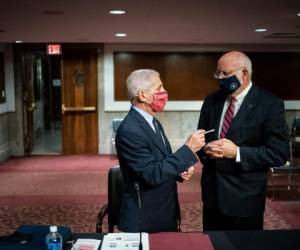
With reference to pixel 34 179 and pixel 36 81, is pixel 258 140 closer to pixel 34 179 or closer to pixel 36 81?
pixel 34 179

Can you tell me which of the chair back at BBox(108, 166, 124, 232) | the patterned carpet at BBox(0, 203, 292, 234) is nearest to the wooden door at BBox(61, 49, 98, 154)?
the patterned carpet at BBox(0, 203, 292, 234)

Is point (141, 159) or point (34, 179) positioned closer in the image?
point (141, 159)

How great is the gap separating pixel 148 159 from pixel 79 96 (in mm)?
7065

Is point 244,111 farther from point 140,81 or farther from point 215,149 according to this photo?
point 140,81

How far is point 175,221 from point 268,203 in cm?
354

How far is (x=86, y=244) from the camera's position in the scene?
6.41 ft

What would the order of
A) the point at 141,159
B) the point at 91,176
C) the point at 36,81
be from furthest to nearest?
the point at 36,81, the point at 91,176, the point at 141,159

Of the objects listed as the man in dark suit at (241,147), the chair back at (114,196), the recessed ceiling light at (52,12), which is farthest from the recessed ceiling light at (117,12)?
the man in dark suit at (241,147)

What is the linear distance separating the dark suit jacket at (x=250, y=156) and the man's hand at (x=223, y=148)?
0.06 metres

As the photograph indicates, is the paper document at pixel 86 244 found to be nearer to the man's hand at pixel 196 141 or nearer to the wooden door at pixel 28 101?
the man's hand at pixel 196 141

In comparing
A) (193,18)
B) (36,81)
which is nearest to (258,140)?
(193,18)

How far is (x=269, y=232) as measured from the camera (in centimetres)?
210

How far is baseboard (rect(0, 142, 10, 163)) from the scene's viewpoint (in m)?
8.53

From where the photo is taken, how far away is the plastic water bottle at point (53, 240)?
1.79m
